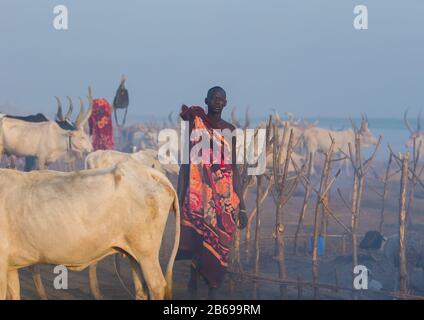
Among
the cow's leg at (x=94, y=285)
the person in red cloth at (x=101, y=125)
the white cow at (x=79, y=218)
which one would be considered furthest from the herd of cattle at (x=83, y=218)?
the person in red cloth at (x=101, y=125)

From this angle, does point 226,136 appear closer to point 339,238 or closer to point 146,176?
point 146,176

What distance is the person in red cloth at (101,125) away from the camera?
10.9m

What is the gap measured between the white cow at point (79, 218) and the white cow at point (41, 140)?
6.02m

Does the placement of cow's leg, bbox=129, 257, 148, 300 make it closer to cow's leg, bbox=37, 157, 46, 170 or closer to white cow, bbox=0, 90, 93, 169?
white cow, bbox=0, 90, 93, 169

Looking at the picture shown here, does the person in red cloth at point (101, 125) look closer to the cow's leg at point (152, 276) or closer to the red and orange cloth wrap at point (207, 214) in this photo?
the red and orange cloth wrap at point (207, 214)

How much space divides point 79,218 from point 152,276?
0.68 m

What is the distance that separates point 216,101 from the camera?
6496mm

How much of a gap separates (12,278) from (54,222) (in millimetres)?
677

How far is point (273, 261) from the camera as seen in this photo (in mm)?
9523

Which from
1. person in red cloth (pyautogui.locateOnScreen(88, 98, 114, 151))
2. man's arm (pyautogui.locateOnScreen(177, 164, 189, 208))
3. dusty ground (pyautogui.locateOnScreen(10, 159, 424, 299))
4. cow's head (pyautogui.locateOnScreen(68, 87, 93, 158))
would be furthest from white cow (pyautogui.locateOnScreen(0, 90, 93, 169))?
man's arm (pyautogui.locateOnScreen(177, 164, 189, 208))

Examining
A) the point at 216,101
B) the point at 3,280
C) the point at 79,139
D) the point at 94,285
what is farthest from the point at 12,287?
the point at 79,139

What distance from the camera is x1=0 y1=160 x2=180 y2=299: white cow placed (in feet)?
17.7

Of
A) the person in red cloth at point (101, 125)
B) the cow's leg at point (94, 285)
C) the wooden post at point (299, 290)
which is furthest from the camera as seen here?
the person in red cloth at point (101, 125)

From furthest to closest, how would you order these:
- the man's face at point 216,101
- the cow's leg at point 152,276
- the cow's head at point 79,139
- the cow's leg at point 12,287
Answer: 1. the cow's head at point 79,139
2. the man's face at point 216,101
3. the cow's leg at point 12,287
4. the cow's leg at point 152,276
